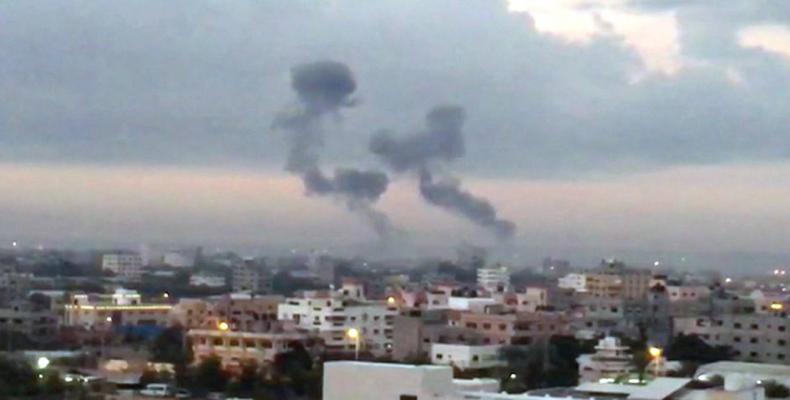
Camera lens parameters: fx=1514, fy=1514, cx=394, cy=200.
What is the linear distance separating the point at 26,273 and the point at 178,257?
12.1 m

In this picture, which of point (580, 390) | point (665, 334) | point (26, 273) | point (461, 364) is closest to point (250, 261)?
point (26, 273)

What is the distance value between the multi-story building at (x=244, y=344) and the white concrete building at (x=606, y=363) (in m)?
3.85

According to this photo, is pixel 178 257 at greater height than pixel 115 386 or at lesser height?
greater

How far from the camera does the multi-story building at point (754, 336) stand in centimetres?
1836

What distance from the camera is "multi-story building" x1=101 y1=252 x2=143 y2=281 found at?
150 ft

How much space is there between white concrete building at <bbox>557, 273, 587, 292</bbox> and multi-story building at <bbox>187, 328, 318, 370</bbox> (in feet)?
39.0

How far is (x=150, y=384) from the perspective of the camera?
14.5 meters

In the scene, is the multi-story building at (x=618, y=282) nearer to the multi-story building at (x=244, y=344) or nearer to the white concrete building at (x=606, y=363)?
the multi-story building at (x=244, y=344)

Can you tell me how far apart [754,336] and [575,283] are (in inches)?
476

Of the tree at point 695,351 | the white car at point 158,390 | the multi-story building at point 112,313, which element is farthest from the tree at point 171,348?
the tree at point 695,351

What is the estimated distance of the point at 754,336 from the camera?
18672 mm

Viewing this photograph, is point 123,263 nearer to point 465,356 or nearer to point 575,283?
point 575,283

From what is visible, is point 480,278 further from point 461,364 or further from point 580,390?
point 580,390

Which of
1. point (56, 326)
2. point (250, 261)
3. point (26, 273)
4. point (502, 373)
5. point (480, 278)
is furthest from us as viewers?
point (250, 261)
